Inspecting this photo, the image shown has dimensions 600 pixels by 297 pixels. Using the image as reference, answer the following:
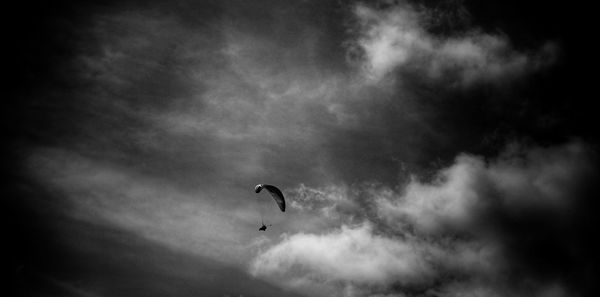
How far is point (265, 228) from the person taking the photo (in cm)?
4178

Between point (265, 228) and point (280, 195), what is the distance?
14.8 ft

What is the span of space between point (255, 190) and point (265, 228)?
14.0 ft

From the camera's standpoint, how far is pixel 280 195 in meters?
44.5

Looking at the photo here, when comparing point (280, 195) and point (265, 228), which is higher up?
point (280, 195)

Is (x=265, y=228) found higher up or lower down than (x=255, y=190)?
lower down

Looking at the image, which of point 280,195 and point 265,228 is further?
point 280,195

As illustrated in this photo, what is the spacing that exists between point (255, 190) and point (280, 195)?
355 cm
